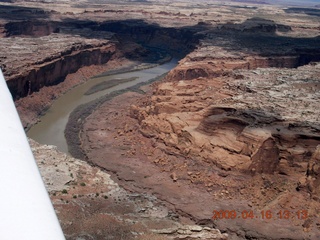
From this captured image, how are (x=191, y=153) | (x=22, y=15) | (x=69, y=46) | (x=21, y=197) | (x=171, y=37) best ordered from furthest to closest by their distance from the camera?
(x=22, y=15), (x=171, y=37), (x=69, y=46), (x=191, y=153), (x=21, y=197)

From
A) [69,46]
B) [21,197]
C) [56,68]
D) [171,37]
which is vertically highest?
[21,197]

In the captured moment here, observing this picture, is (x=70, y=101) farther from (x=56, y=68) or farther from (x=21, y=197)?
(x=21, y=197)

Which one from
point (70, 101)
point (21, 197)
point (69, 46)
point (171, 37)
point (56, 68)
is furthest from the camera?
point (171, 37)

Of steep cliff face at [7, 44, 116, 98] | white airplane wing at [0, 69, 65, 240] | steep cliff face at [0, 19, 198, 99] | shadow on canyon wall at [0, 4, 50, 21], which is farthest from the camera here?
shadow on canyon wall at [0, 4, 50, 21]

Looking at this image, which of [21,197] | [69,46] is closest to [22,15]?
[69,46]

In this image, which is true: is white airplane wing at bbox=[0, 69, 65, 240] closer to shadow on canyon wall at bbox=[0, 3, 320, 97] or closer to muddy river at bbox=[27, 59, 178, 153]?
muddy river at bbox=[27, 59, 178, 153]

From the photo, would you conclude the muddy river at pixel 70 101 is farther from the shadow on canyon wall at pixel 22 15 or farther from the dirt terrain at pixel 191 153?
the shadow on canyon wall at pixel 22 15

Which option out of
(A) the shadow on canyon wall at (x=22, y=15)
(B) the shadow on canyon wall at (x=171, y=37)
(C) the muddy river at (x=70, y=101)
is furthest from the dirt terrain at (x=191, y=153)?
(A) the shadow on canyon wall at (x=22, y=15)

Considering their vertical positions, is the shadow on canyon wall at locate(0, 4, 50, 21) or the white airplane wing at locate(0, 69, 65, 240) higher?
the white airplane wing at locate(0, 69, 65, 240)

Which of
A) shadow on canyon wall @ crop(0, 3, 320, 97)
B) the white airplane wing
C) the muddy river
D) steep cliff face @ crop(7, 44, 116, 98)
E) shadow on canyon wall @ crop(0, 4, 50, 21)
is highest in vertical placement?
the white airplane wing

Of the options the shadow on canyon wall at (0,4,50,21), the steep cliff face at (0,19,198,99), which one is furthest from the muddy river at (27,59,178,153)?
the shadow on canyon wall at (0,4,50,21)
